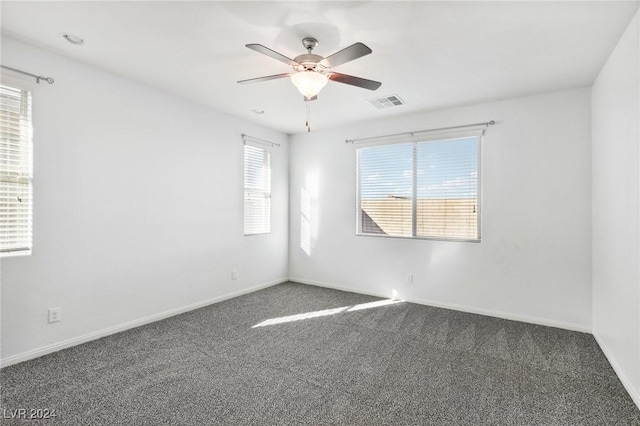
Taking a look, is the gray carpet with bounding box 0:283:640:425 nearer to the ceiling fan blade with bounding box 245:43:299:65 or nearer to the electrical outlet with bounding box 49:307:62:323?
the electrical outlet with bounding box 49:307:62:323

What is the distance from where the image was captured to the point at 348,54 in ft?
7.09

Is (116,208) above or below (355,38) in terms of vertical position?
below

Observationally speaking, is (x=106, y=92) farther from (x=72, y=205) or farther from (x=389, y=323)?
(x=389, y=323)

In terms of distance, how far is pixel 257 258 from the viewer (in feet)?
16.3

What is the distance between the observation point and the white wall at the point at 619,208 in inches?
85.4

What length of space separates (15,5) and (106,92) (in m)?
1.02

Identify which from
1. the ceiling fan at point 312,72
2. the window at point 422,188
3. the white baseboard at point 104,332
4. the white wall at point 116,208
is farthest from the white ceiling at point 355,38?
the white baseboard at point 104,332

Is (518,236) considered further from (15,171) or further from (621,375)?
(15,171)

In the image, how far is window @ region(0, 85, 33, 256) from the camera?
8.24 feet

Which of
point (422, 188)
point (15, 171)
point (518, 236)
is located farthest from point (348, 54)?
point (518, 236)

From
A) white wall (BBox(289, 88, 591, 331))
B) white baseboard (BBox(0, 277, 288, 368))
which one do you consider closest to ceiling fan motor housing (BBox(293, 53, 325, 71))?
white wall (BBox(289, 88, 591, 331))

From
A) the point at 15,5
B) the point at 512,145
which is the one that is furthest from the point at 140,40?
the point at 512,145

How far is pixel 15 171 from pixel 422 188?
4.36m

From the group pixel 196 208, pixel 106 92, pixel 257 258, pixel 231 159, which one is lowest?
pixel 257 258
